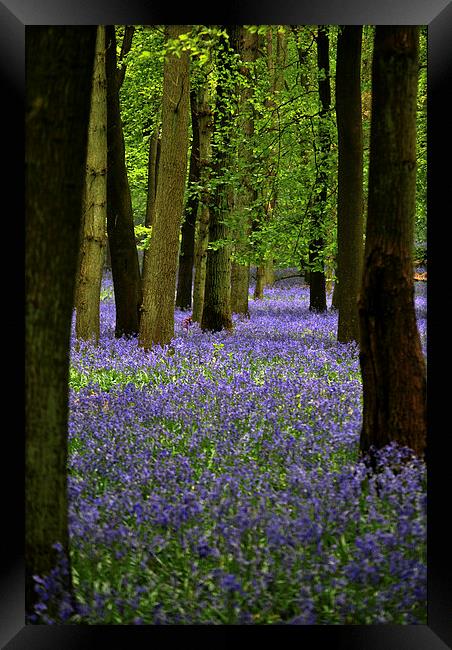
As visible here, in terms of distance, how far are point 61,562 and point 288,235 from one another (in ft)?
32.1

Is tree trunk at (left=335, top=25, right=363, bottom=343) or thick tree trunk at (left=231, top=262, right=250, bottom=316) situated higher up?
tree trunk at (left=335, top=25, right=363, bottom=343)

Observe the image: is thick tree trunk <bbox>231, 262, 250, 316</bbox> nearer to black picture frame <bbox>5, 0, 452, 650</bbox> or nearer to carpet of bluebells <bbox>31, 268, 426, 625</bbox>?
carpet of bluebells <bbox>31, 268, 426, 625</bbox>

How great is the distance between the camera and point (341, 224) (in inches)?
415

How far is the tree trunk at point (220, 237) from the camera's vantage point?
13477 millimetres

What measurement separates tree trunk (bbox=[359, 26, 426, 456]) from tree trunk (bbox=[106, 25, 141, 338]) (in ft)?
27.1

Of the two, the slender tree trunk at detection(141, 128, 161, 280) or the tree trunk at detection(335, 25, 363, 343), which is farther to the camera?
the slender tree trunk at detection(141, 128, 161, 280)

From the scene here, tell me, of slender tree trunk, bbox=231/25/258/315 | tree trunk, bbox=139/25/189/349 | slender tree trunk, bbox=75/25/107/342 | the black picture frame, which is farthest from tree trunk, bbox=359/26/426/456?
slender tree trunk, bbox=75/25/107/342

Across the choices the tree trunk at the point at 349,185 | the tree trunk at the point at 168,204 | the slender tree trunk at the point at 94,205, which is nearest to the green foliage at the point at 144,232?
the slender tree trunk at the point at 94,205

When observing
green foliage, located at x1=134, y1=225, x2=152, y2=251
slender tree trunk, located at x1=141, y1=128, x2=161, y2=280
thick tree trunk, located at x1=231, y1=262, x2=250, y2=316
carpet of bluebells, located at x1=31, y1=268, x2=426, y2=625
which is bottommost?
carpet of bluebells, located at x1=31, y1=268, x2=426, y2=625

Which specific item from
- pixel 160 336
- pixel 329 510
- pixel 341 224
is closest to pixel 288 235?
pixel 341 224

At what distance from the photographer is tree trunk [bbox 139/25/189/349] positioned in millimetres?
10641

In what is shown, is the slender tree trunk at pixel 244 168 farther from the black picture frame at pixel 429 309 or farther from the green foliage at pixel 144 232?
the black picture frame at pixel 429 309

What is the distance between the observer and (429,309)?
428cm

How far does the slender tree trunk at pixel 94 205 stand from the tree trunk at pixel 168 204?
0.91 metres
